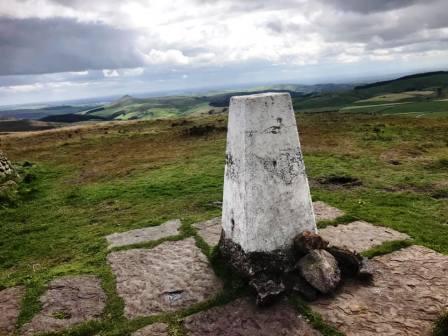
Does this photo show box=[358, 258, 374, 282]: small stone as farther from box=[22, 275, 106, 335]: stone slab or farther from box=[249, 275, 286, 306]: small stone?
box=[22, 275, 106, 335]: stone slab

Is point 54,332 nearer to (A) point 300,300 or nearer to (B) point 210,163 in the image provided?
(A) point 300,300

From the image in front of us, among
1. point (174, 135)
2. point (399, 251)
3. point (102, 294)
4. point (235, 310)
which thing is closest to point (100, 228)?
point (102, 294)

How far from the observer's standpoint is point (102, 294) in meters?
8.29

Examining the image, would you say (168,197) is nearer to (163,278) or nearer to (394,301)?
(163,278)

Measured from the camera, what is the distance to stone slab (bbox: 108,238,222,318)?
309 inches

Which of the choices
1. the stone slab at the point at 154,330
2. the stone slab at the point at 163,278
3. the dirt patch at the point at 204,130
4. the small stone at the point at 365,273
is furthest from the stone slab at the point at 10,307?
the dirt patch at the point at 204,130

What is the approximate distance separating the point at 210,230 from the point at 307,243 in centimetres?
376

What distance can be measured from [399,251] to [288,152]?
3.56m

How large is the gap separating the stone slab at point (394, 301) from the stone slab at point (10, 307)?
17.7 feet

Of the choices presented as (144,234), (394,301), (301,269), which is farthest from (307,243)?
(144,234)

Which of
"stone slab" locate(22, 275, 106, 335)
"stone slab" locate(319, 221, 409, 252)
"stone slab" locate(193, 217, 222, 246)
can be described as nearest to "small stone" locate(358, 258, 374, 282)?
"stone slab" locate(319, 221, 409, 252)

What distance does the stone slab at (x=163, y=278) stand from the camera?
309 inches

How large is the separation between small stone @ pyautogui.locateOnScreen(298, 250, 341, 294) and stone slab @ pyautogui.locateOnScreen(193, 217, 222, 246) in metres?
2.93

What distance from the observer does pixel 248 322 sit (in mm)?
7027
